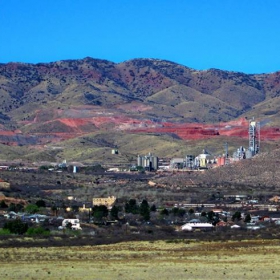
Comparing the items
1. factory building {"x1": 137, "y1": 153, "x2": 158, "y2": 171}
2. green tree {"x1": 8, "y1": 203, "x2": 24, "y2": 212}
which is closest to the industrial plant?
factory building {"x1": 137, "y1": 153, "x2": 158, "y2": 171}

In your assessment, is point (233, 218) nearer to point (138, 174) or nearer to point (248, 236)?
point (248, 236)

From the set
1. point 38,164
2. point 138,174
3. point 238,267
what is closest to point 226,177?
point 138,174

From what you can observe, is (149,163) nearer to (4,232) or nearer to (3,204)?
(3,204)

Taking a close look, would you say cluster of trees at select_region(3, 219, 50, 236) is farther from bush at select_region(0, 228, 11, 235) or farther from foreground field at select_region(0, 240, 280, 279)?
foreground field at select_region(0, 240, 280, 279)

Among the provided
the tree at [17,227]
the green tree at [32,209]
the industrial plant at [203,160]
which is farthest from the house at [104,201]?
the industrial plant at [203,160]

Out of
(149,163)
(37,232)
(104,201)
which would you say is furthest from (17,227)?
(149,163)

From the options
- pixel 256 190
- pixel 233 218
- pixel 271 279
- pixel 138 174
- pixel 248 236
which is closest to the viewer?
pixel 271 279

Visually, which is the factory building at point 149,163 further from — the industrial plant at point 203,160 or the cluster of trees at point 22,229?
the cluster of trees at point 22,229

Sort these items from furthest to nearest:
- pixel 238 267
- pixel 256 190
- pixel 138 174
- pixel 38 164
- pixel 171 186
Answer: pixel 38 164
pixel 138 174
pixel 171 186
pixel 256 190
pixel 238 267

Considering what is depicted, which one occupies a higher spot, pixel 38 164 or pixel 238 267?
pixel 38 164
